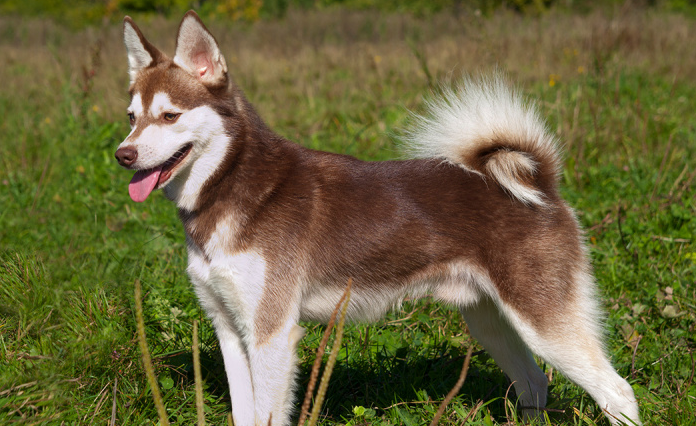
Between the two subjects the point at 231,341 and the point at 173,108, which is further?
the point at 231,341

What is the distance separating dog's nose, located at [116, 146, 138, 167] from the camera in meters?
→ 2.39

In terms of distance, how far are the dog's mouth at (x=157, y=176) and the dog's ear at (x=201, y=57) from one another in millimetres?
351

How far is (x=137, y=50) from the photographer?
2729mm

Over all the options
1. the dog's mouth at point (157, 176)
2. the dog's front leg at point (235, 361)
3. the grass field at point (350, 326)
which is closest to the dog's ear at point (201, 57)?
the dog's mouth at point (157, 176)

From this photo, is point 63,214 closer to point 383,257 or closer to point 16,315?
point 16,315

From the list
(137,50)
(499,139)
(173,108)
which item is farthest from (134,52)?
(499,139)

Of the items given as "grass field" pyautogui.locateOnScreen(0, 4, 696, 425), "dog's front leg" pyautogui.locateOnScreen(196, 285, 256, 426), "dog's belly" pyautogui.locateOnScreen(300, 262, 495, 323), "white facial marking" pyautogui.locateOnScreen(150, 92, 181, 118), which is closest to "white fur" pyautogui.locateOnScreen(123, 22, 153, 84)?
"white facial marking" pyautogui.locateOnScreen(150, 92, 181, 118)

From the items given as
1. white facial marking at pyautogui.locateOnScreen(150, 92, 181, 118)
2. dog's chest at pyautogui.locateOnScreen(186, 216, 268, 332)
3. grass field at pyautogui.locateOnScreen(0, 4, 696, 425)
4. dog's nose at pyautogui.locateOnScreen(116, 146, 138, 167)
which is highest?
white facial marking at pyautogui.locateOnScreen(150, 92, 181, 118)

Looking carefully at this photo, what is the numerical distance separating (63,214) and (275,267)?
3.19 meters

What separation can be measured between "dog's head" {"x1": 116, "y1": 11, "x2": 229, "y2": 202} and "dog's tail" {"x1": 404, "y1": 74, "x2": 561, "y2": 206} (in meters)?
1.07

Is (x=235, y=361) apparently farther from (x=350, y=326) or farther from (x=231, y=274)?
(x=350, y=326)

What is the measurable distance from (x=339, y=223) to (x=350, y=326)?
105 cm

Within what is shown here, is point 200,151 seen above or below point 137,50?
below

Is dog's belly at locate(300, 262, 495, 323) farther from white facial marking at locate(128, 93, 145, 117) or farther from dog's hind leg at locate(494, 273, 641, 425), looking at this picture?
white facial marking at locate(128, 93, 145, 117)
